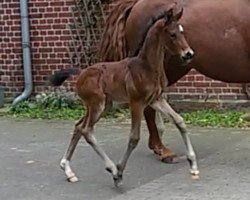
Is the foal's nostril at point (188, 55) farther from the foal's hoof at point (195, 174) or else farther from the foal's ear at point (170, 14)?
the foal's hoof at point (195, 174)

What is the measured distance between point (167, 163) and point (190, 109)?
3607mm

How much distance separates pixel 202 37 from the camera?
27.7ft

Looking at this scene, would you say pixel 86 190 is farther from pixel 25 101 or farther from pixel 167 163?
pixel 25 101

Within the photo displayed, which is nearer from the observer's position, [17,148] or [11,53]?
[17,148]

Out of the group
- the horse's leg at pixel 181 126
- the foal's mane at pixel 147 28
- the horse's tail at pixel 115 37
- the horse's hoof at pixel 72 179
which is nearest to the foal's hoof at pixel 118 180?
the horse's hoof at pixel 72 179

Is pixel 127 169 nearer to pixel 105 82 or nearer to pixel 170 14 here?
pixel 105 82

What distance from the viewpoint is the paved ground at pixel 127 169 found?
722cm

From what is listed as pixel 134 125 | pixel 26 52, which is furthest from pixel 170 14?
pixel 26 52

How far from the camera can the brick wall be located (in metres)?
13.2

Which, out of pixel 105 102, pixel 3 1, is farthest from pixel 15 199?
pixel 3 1

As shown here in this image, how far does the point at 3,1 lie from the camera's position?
13766 millimetres

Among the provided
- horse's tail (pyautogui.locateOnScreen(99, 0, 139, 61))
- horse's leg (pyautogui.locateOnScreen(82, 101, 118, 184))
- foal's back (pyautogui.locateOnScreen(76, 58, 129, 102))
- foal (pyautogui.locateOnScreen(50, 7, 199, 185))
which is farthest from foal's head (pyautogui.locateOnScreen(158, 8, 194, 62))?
horse's tail (pyautogui.locateOnScreen(99, 0, 139, 61))

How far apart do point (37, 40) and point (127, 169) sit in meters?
5.80

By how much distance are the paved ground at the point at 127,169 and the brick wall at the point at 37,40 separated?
2551mm
